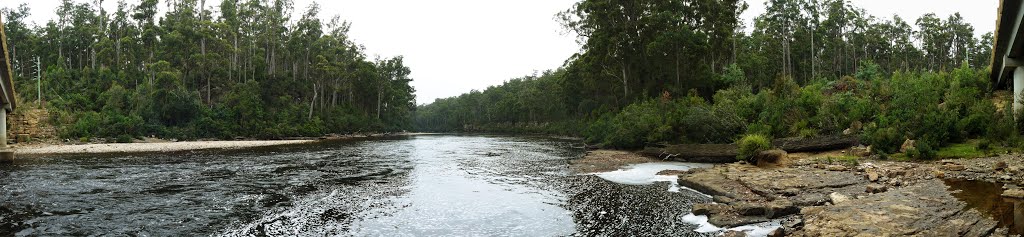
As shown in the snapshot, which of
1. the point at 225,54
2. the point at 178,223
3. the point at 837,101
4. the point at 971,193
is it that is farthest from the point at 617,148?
the point at 225,54

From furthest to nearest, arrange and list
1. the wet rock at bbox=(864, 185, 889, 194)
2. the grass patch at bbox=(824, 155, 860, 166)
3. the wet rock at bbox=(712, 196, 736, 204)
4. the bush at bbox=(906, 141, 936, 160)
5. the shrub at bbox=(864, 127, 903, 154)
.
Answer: the shrub at bbox=(864, 127, 903, 154)
the grass patch at bbox=(824, 155, 860, 166)
the bush at bbox=(906, 141, 936, 160)
the wet rock at bbox=(712, 196, 736, 204)
the wet rock at bbox=(864, 185, 889, 194)

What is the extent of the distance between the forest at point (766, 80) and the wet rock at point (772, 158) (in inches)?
112

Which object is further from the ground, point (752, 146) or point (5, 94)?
point (5, 94)

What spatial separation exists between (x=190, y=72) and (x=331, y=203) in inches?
2469

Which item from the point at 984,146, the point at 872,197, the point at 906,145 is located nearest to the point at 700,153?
the point at 906,145

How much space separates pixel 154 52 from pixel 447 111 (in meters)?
97.1

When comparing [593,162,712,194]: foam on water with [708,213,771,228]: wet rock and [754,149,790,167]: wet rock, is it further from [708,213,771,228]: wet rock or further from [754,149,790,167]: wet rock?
[708,213,771,228]: wet rock

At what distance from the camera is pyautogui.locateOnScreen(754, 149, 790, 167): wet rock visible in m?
18.4

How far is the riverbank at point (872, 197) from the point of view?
760 centimetres

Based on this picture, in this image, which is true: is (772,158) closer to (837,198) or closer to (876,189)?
(876,189)

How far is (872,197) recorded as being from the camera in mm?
10016

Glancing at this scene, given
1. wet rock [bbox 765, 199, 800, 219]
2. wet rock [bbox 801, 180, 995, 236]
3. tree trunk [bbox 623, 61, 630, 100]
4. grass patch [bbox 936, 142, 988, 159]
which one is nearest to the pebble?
wet rock [bbox 801, 180, 995, 236]

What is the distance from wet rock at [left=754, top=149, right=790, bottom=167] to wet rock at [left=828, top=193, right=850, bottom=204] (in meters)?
7.97

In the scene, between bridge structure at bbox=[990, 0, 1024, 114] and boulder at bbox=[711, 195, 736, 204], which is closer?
boulder at bbox=[711, 195, 736, 204]
